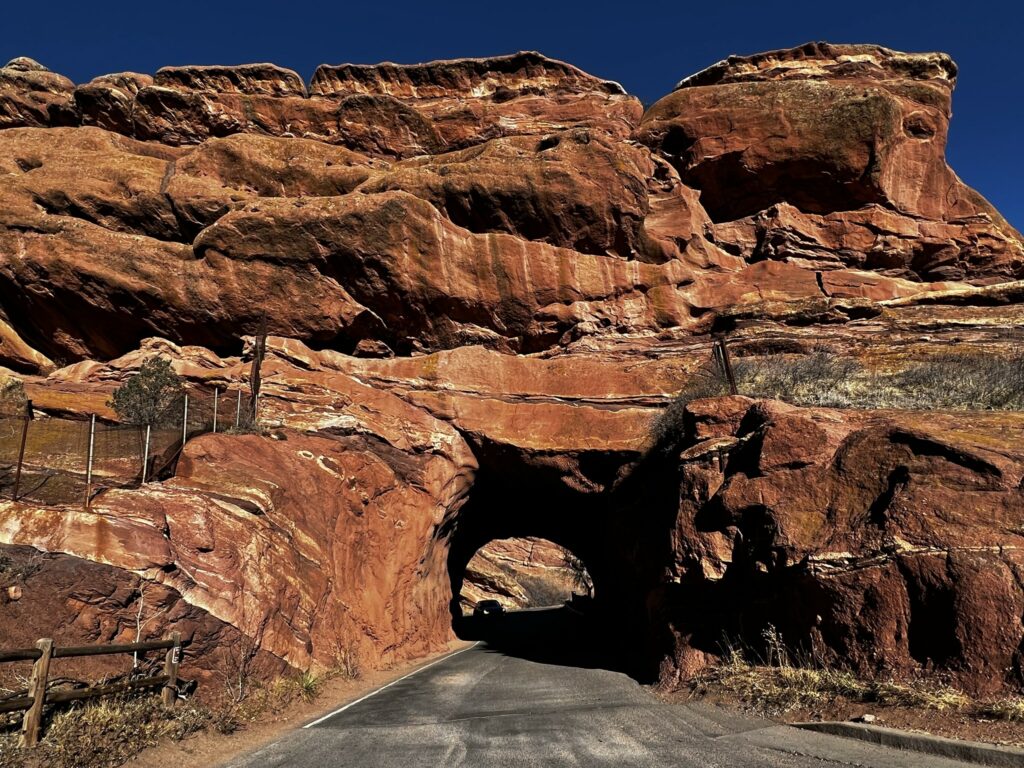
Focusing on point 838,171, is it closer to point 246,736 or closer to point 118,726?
point 246,736

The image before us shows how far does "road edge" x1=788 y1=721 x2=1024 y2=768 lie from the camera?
5.52m

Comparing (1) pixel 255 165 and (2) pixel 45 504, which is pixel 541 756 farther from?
(1) pixel 255 165

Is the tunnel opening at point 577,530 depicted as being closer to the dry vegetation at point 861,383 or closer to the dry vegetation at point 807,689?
the dry vegetation at point 807,689

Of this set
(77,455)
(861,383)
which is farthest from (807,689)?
(77,455)

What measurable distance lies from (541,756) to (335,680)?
781 cm

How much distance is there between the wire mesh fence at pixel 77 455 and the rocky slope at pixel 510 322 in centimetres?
75

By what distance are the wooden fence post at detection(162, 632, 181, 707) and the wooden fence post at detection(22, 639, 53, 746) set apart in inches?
88.7

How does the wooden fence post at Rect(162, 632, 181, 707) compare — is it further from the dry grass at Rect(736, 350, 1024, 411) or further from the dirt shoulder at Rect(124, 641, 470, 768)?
the dry grass at Rect(736, 350, 1024, 411)

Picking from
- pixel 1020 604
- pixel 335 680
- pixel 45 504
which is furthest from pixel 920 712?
pixel 45 504

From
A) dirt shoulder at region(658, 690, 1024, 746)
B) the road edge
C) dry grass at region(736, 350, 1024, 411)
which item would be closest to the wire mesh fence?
dirt shoulder at region(658, 690, 1024, 746)

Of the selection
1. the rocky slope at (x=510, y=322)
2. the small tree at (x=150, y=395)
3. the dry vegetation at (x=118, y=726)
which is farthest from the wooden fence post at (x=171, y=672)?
the small tree at (x=150, y=395)

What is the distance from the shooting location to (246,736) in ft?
29.7

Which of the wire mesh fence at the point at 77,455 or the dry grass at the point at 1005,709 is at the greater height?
the wire mesh fence at the point at 77,455

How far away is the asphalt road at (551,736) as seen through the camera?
254 inches
